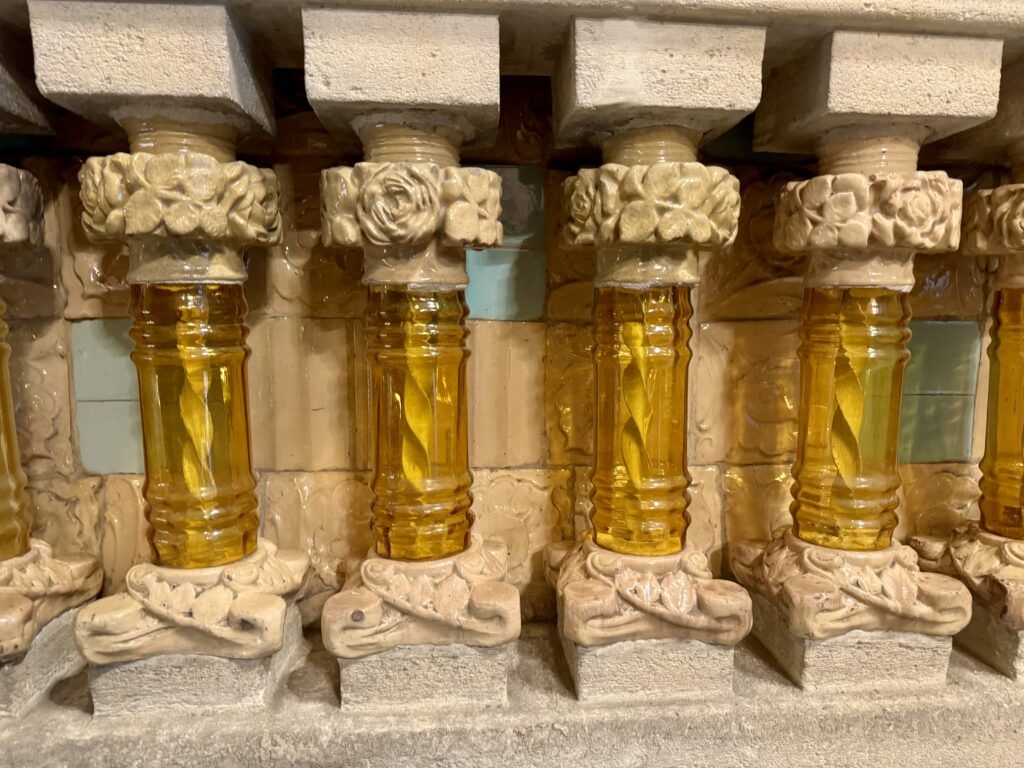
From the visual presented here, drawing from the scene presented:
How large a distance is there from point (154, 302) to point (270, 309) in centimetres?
28

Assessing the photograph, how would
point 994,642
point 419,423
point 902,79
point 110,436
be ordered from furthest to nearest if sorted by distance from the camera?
1. point 110,436
2. point 994,642
3. point 419,423
4. point 902,79

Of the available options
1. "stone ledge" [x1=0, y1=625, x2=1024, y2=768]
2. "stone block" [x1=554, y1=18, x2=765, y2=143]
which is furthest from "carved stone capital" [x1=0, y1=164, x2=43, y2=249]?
"stone block" [x1=554, y1=18, x2=765, y2=143]

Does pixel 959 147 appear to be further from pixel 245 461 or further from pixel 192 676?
pixel 192 676

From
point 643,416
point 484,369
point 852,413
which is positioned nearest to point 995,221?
point 852,413

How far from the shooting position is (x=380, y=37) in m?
1.06

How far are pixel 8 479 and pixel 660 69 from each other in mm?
1292

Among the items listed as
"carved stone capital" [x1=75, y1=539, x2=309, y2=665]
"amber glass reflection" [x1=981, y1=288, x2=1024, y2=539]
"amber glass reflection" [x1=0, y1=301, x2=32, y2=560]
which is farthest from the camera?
"amber glass reflection" [x1=981, y1=288, x2=1024, y2=539]

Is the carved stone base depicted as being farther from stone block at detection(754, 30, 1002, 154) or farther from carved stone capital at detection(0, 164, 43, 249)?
stone block at detection(754, 30, 1002, 154)

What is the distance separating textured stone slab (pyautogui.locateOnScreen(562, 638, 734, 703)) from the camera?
1217 millimetres

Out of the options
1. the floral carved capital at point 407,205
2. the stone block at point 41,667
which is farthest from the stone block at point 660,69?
the stone block at point 41,667

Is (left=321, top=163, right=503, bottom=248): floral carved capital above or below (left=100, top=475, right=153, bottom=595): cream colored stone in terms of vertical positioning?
above

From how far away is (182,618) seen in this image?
1137mm

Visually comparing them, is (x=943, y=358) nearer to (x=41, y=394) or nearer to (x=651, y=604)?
(x=651, y=604)

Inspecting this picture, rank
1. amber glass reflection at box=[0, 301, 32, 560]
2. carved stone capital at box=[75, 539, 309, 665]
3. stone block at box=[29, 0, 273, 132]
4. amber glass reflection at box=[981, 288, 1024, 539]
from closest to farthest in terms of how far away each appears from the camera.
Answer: stone block at box=[29, 0, 273, 132], carved stone capital at box=[75, 539, 309, 665], amber glass reflection at box=[0, 301, 32, 560], amber glass reflection at box=[981, 288, 1024, 539]
